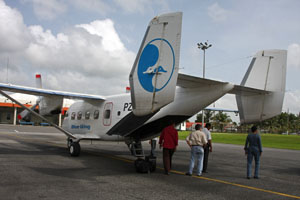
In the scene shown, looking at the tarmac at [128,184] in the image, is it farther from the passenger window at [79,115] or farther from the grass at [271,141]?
the grass at [271,141]

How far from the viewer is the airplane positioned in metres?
7.55

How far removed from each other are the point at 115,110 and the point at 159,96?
5.39m

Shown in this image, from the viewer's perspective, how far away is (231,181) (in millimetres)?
8172

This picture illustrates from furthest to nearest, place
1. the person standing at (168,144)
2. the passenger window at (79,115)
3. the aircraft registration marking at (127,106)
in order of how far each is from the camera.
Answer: the passenger window at (79,115)
the aircraft registration marking at (127,106)
the person standing at (168,144)

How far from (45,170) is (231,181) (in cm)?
621

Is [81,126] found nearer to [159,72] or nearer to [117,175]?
[117,175]

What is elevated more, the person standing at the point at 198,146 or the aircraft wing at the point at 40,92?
the aircraft wing at the point at 40,92

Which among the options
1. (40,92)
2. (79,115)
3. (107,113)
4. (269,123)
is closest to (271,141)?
(79,115)

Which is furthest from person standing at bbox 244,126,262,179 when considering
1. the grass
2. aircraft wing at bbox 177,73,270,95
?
the grass

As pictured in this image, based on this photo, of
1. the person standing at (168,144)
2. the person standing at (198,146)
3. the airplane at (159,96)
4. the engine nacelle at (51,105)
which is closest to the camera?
the airplane at (159,96)

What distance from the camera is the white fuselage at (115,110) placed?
941cm

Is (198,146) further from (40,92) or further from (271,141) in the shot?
(271,141)

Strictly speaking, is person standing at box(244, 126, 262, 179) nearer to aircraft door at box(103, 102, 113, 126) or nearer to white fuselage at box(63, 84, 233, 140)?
white fuselage at box(63, 84, 233, 140)

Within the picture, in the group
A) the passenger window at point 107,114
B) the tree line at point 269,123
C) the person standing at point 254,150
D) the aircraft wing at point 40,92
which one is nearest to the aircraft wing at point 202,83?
the person standing at point 254,150
